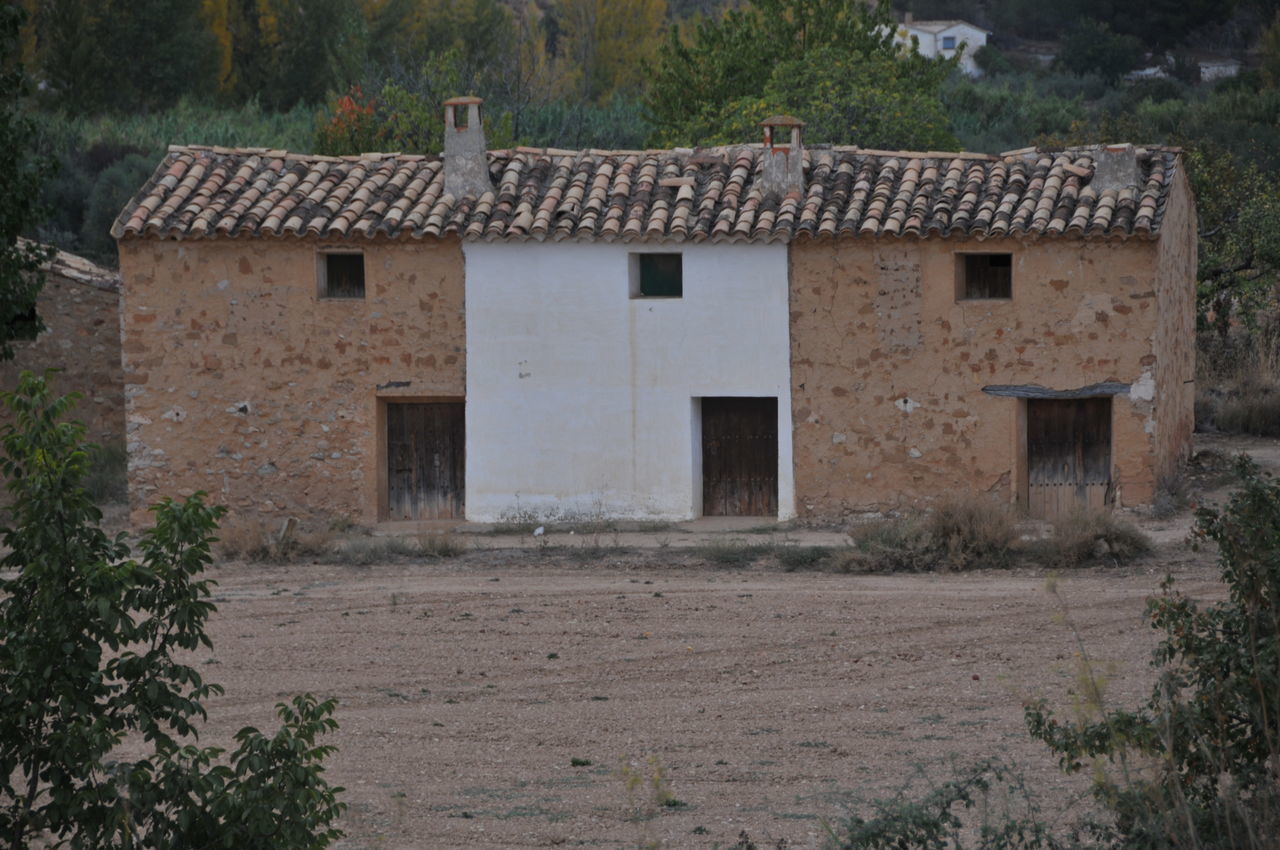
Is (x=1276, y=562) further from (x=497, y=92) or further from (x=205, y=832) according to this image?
(x=497, y=92)

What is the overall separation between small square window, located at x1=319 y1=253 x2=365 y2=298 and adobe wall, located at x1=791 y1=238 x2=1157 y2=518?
16.6ft

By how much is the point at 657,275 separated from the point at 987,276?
147 inches

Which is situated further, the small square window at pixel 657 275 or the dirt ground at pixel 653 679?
the small square window at pixel 657 275

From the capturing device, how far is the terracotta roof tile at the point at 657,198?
18438 millimetres

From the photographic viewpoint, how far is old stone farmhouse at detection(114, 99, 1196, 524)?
18.5 m

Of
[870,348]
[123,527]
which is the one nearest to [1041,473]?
[870,348]

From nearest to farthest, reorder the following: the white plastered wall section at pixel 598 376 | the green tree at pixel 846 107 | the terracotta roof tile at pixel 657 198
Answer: the terracotta roof tile at pixel 657 198
the white plastered wall section at pixel 598 376
the green tree at pixel 846 107

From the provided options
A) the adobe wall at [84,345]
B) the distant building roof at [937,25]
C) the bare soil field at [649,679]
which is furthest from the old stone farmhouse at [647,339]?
the distant building roof at [937,25]

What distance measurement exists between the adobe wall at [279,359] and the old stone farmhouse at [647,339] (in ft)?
0.08

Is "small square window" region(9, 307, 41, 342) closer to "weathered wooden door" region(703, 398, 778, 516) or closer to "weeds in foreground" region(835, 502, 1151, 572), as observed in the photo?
"weeds in foreground" region(835, 502, 1151, 572)

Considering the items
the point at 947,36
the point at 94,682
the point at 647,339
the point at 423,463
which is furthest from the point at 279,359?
the point at 947,36

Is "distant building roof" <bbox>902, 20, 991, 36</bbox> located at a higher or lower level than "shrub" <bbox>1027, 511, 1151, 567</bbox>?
higher

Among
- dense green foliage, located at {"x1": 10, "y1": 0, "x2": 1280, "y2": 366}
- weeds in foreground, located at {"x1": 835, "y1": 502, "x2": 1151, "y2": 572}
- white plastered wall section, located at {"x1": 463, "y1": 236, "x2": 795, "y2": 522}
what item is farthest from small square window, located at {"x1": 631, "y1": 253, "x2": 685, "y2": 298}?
dense green foliage, located at {"x1": 10, "y1": 0, "x2": 1280, "y2": 366}

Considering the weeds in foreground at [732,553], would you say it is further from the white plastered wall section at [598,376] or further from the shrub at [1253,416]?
the shrub at [1253,416]
